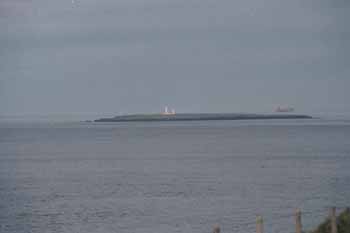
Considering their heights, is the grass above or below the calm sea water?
below

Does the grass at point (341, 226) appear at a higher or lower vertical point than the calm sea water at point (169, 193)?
lower

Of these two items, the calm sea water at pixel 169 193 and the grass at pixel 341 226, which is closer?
the grass at pixel 341 226

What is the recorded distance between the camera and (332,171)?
192 ft

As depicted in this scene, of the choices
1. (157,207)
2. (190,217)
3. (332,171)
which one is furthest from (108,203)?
(332,171)

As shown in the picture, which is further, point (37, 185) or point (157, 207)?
point (37, 185)

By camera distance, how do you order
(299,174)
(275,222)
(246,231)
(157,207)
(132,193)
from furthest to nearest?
(299,174)
(132,193)
(157,207)
(275,222)
(246,231)

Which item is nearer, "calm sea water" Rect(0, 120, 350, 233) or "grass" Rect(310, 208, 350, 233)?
"grass" Rect(310, 208, 350, 233)

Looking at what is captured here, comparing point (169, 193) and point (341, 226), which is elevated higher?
point (169, 193)

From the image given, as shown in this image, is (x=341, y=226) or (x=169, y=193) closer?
(x=341, y=226)

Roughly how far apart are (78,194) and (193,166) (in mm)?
21023

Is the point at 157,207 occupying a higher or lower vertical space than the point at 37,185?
lower

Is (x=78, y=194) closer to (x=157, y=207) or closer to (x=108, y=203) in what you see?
(x=108, y=203)

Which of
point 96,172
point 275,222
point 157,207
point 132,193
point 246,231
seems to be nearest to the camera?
point 246,231

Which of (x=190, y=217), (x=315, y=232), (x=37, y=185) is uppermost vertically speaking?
(x=37, y=185)
